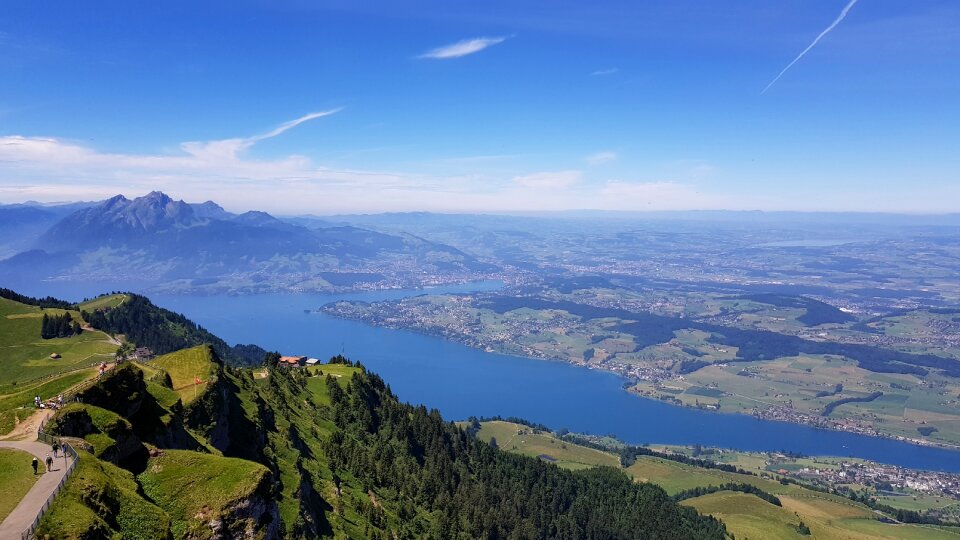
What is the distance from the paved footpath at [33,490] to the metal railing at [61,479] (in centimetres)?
14

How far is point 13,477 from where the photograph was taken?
2398 cm

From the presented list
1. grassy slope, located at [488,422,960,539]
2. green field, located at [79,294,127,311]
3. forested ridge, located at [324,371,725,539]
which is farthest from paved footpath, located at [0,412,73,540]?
green field, located at [79,294,127,311]

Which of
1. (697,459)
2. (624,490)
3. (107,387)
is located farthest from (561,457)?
(107,387)

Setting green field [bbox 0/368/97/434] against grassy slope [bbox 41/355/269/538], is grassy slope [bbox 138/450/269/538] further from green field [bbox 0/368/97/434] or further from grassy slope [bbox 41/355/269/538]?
green field [bbox 0/368/97/434]

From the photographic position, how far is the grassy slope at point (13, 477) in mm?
22328

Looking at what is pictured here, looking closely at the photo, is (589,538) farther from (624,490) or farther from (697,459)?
(697,459)

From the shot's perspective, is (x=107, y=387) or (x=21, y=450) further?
(x=107, y=387)

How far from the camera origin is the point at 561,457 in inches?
6334

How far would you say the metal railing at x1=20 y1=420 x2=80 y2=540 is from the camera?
20.7m

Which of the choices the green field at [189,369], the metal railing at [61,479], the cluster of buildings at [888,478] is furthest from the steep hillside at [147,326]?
the cluster of buildings at [888,478]

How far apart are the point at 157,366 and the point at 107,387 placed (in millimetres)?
17552

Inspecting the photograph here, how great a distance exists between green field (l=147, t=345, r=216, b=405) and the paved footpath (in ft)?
A: 48.2

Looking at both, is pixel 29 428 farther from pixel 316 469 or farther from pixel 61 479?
pixel 316 469

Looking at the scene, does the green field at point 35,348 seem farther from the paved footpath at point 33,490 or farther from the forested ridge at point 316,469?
the paved footpath at point 33,490
